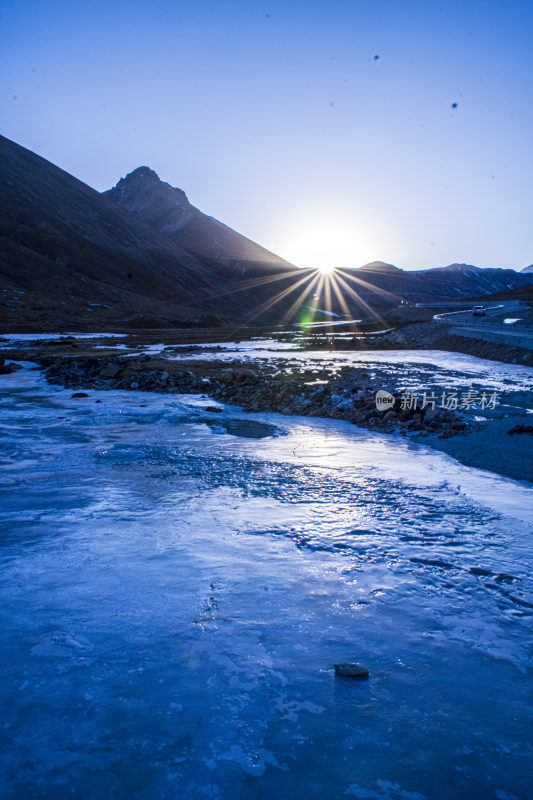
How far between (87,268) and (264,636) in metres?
94.8

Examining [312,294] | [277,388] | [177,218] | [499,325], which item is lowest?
[277,388]

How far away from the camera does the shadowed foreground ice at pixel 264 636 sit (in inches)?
102

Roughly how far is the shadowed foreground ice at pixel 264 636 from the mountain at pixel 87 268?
4769 centimetres

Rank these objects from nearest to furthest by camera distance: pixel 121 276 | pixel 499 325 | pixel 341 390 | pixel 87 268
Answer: pixel 341 390 → pixel 499 325 → pixel 87 268 → pixel 121 276

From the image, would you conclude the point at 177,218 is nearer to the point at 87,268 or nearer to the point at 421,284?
the point at 421,284

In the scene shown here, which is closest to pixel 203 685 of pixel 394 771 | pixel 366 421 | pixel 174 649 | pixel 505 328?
pixel 174 649

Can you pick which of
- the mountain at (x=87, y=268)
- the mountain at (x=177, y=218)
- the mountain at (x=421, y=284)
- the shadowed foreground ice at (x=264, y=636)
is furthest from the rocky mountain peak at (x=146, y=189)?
the shadowed foreground ice at (x=264, y=636)

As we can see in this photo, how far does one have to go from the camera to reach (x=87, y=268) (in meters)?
87.9

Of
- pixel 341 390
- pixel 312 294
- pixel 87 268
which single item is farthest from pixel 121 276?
pixel 341 390

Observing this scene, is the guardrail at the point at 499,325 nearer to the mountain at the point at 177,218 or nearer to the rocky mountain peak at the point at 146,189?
the mountain at the point at 177,218

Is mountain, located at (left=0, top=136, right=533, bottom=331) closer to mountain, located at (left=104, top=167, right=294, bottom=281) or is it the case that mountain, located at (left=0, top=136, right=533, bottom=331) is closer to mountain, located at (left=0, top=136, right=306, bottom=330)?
mountain, located at (left=0, top=136, right=306, bottom=330)

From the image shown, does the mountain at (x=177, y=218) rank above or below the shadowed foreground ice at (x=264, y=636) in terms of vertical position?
above

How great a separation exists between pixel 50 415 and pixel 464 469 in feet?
34.2

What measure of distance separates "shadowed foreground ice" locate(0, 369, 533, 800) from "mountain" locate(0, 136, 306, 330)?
47.7 meters
